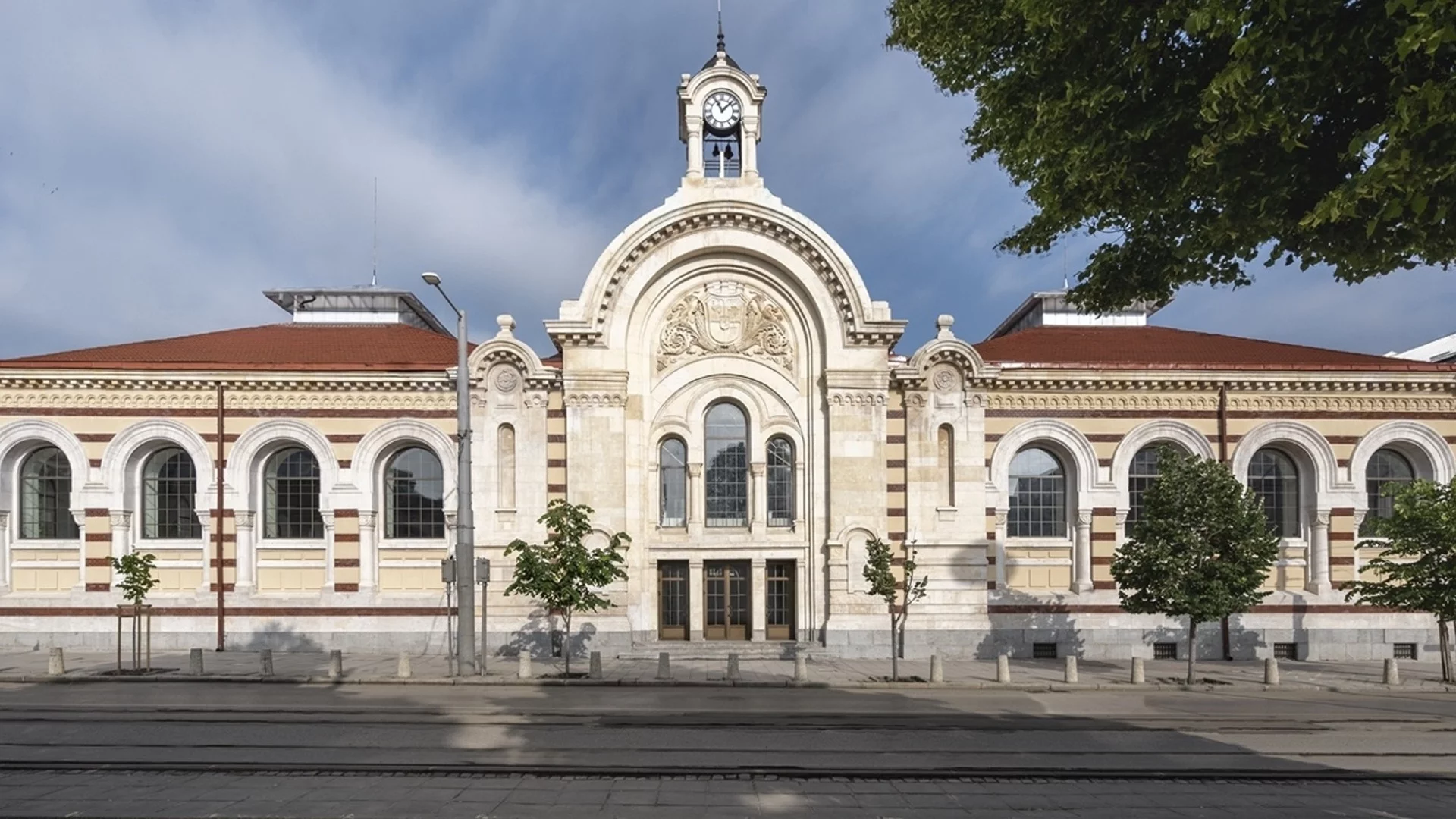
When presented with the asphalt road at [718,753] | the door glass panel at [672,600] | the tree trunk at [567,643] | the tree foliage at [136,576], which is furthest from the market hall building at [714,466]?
the asphalt road at [718,753]

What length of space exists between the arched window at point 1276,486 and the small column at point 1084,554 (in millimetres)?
5589

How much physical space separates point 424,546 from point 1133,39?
927 inches

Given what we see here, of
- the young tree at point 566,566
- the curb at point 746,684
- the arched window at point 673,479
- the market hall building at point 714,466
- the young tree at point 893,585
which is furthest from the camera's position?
the arched window at point 673,479

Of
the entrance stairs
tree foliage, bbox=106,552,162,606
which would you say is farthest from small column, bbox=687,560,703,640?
tree foliage, bbox=106,552,162,606

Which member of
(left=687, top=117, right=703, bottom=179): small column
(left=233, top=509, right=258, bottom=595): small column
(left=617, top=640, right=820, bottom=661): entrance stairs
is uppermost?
(left=687, top=117, right=703, bottom=179): small column

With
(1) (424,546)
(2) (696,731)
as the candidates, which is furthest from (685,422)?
(2) (696,731)

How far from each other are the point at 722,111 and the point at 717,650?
55.8 feet

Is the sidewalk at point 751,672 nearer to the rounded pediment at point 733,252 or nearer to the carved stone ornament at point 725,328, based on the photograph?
the carved stone ornament at point 725,328

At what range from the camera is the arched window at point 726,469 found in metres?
25.2

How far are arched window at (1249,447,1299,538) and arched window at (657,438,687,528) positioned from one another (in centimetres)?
1820

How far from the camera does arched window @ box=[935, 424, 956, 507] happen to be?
24.6 metres

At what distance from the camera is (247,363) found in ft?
80.8

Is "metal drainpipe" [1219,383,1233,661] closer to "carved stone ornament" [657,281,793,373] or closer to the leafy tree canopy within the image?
the leafy tree canopy

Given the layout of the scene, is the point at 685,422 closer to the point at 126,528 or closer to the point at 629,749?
the point at 629,749
